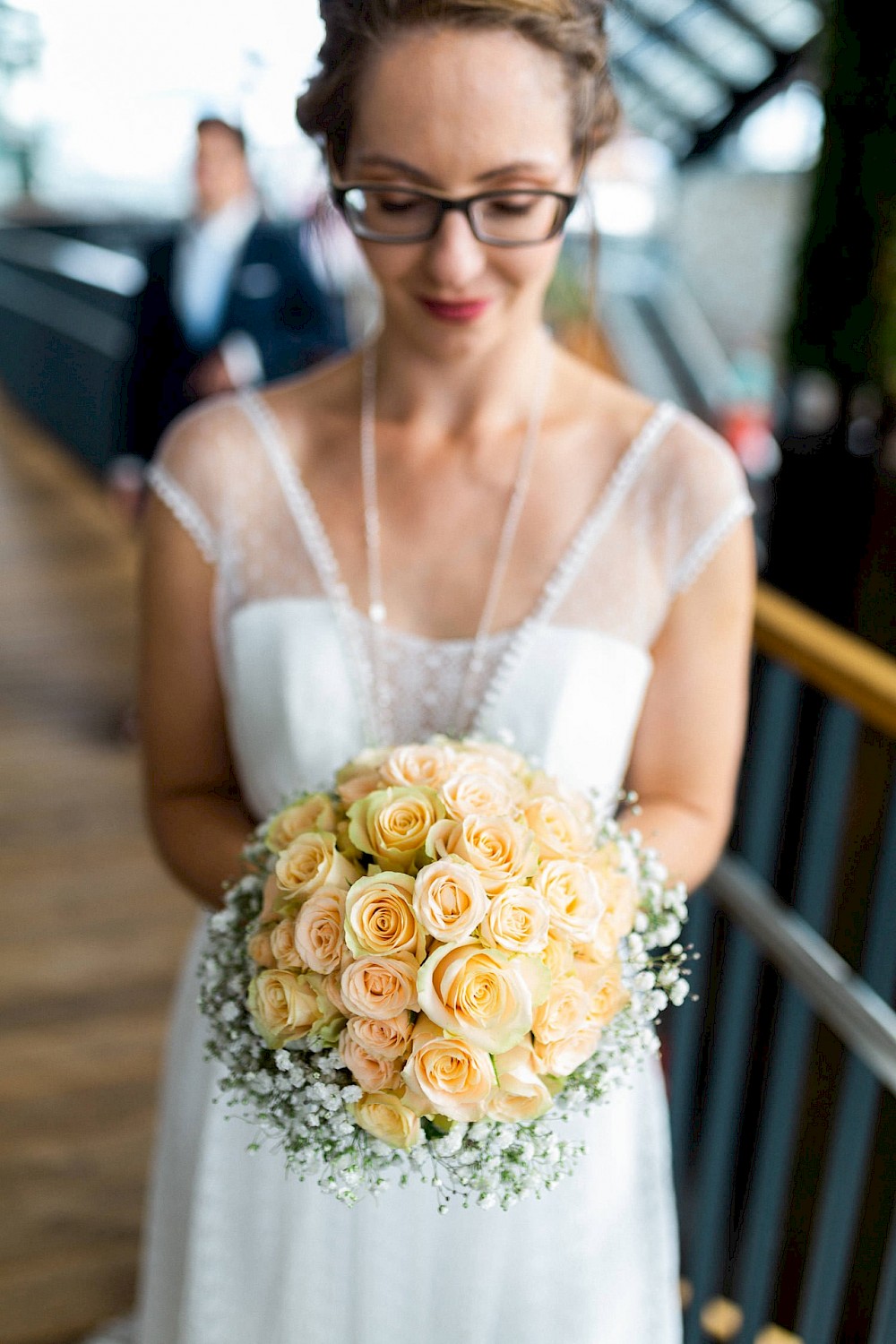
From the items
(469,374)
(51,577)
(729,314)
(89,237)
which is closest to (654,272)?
(729,314)

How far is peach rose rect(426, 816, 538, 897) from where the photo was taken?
98 cm

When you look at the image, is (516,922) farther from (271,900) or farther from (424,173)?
(424,173)

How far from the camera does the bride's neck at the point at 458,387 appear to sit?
1.47 m

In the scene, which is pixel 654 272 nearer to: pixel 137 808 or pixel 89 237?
pixel 89 237

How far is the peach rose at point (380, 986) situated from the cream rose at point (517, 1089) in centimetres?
9

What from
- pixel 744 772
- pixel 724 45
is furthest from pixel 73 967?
pixel 724 45

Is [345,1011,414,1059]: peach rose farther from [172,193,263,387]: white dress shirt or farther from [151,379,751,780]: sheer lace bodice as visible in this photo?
[172,193,263,387]: white dress shirt

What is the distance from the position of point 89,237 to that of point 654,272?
6.06 meters

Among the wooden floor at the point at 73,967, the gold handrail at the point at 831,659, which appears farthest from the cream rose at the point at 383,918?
the wooden floor at the point at 73,967

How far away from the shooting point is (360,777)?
3.66 feet

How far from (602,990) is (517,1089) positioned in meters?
0.11

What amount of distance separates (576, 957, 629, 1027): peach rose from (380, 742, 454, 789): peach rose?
191mm

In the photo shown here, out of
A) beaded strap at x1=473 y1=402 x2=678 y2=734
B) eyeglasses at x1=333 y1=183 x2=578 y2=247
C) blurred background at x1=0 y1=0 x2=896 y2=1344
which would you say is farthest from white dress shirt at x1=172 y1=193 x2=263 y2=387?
eyeglasses at x1=333 y1=183 x2=578 y2=247

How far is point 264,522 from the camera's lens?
1.50 metres
